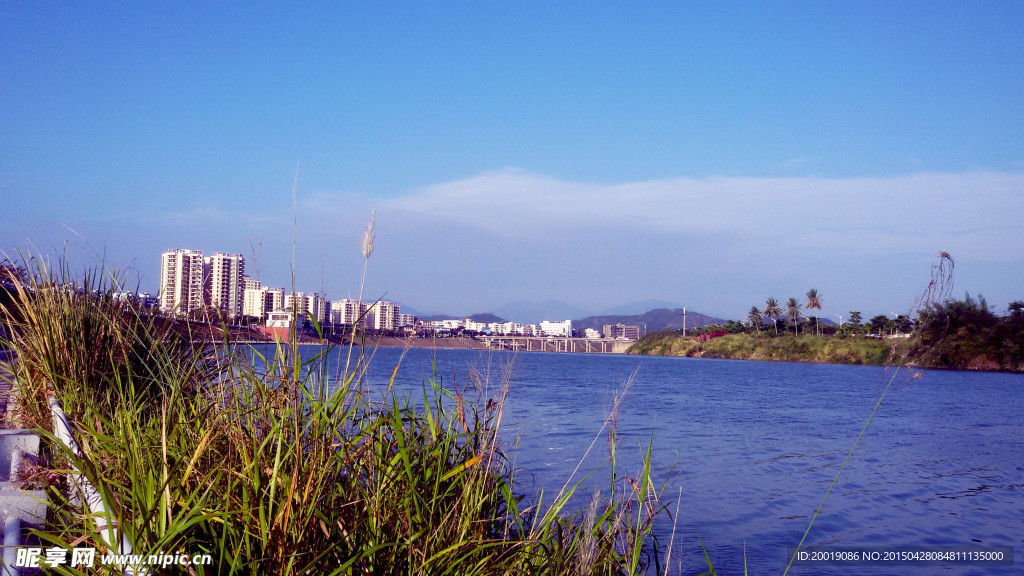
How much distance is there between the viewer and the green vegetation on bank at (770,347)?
210ft

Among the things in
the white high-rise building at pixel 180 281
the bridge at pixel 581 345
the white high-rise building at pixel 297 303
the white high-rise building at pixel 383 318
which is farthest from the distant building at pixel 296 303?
the bridge at pixel 581 345

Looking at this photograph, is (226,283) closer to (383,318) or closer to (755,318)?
(383,318)

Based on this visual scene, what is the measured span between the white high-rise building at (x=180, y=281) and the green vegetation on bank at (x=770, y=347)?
43.1 metres

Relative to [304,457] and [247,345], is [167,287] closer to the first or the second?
[247,345]

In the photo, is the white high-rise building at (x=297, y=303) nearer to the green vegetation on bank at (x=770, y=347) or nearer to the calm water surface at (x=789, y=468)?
the calm water surface at (x=789, y=468)

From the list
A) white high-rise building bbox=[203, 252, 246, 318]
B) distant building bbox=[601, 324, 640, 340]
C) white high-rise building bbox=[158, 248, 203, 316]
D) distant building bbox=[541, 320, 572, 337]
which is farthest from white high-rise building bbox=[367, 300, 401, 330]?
distant building bbox=[601, 324, 640, 340]

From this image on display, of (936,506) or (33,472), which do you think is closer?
(33,472)

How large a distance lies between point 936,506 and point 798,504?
6.93ft

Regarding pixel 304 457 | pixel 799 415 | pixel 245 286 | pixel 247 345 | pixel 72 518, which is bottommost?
pixel 799 415

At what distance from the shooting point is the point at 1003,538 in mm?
7957

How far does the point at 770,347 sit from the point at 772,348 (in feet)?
2.89

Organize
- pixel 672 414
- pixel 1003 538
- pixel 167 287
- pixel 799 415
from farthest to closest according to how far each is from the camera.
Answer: pixel 799 415
pixel 672 414
pixel 1003 538
pixel 167 287

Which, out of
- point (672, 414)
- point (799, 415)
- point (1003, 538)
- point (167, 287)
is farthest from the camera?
point (799, 415)

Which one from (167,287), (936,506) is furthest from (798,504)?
(167,287)
